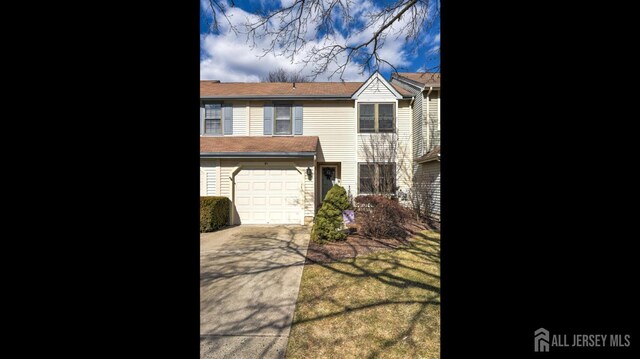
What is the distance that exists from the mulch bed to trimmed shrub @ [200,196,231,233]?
4009 mm

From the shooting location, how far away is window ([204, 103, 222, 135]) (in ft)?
38.3

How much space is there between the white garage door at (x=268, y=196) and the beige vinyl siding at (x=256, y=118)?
2.54m

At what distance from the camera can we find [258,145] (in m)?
10.5

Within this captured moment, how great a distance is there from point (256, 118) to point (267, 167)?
3010 millimetres

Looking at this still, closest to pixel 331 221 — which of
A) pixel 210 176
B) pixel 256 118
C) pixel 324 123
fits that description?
pixel 210 176

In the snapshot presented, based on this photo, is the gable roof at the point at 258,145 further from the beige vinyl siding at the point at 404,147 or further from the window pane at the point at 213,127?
the beige vinyl siding at the point at 404,147

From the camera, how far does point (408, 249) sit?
650cm

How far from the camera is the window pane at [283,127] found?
1183 centimetres

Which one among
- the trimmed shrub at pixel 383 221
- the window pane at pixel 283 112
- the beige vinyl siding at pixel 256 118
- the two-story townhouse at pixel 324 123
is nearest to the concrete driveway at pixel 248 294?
the trimmed shrub at pixel 383 221

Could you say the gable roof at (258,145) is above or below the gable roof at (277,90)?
below

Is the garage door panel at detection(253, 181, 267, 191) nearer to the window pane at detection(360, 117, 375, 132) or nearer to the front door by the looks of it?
the front door
